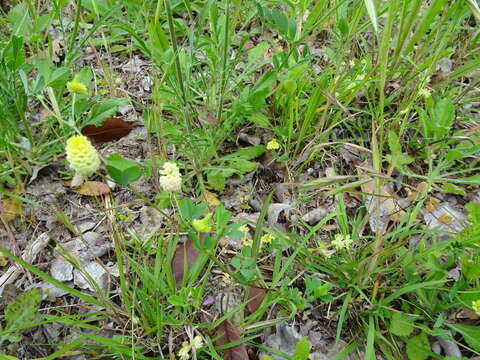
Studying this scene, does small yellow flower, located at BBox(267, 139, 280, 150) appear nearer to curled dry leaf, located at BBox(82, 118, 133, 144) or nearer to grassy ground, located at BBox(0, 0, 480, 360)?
grassy ground, located at BBox(0, 0, 480, 360)

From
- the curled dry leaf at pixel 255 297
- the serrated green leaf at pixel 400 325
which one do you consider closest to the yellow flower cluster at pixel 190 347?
the curled dry leaf at pixel 255 297

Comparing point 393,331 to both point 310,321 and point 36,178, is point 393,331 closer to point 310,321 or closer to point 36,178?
point 310,321

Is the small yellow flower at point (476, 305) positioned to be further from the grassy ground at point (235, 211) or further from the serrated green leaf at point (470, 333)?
the serrated green leaf at point (470, 333)

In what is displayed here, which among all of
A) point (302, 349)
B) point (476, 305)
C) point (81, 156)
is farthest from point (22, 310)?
point (476, 305)

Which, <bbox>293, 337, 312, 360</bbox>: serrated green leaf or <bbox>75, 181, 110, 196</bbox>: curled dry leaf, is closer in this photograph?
<bbox>293, 337, 312, 360</bbox>: serrated green leaf

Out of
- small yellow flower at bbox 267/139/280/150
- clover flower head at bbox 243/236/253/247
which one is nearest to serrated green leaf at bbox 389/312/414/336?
clover flower head at bbox 243/236/253/247

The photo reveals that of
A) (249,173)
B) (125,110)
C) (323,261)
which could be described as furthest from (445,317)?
(125,110)
